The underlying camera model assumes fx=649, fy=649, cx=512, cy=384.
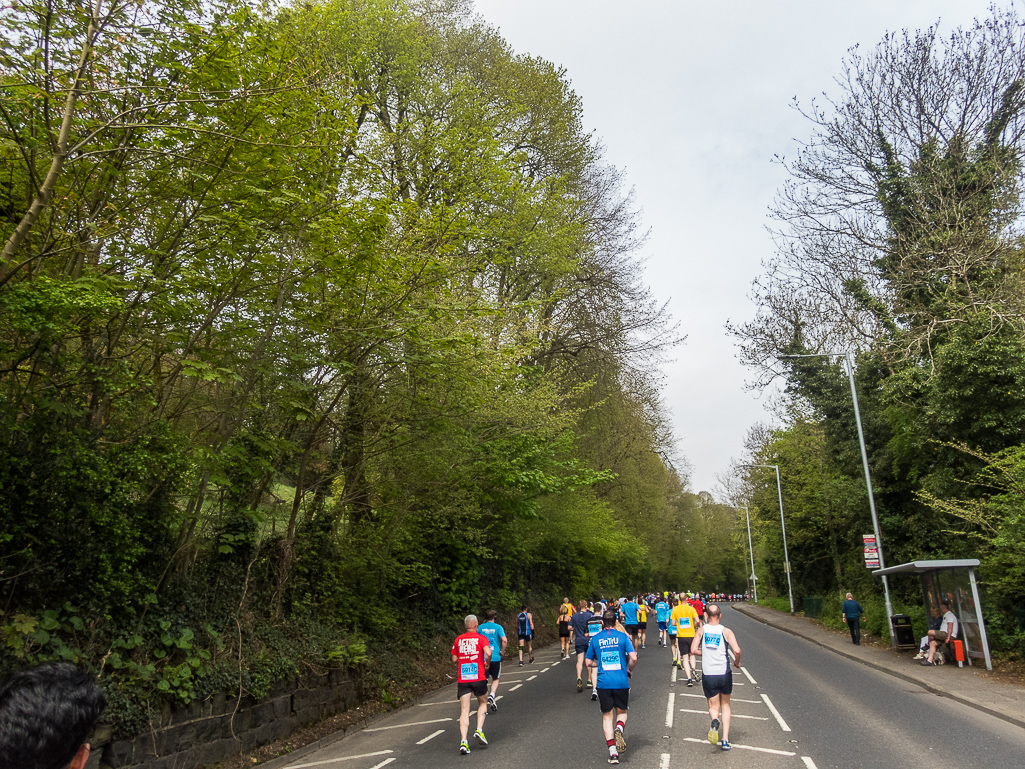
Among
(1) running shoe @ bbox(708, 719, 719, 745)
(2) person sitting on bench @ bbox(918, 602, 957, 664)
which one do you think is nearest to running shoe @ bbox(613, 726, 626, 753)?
(1) running shoe @ bbox(708, 719, 719, 745)

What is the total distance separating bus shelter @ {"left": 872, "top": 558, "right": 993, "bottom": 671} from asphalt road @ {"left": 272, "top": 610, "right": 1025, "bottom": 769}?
103 inches

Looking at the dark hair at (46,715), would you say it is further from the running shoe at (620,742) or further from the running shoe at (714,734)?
the running shoe at (714,734)

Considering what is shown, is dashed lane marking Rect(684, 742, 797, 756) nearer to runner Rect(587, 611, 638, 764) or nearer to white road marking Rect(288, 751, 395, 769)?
runner Rect(587, 611, 638, 764)

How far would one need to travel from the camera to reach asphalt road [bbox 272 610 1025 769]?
25.7 ft

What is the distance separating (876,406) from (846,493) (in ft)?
13.0

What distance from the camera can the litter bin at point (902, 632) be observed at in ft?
63.8

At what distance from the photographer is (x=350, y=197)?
380 inches

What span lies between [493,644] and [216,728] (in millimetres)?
4854

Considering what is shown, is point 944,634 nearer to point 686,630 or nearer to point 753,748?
point 686,630

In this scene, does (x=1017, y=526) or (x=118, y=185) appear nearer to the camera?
(x=118, y=185)

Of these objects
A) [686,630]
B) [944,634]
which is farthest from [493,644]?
[944,634]

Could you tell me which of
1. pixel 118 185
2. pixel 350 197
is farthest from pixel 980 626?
pixel 118 185

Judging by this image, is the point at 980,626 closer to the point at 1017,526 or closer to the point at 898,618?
the point at 1017,526

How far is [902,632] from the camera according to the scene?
19.5 meters
